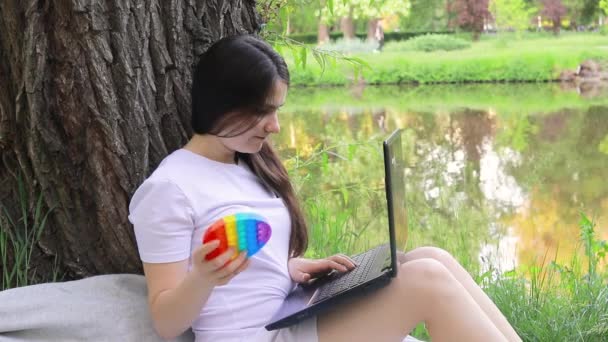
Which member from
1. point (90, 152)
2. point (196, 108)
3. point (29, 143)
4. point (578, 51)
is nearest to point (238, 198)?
point (196, 108)

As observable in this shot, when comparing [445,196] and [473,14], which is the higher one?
[445,196]

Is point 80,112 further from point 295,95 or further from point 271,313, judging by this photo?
point 295,95

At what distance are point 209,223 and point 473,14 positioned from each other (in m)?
17.5

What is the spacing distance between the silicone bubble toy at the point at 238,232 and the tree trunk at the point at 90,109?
0.44 meters

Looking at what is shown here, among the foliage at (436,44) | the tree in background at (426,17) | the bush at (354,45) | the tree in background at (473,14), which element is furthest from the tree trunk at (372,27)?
the foliage at (436,44)

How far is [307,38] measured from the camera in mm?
19141

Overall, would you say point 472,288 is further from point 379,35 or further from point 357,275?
point 379,35

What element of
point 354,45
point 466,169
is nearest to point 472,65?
point 354,45

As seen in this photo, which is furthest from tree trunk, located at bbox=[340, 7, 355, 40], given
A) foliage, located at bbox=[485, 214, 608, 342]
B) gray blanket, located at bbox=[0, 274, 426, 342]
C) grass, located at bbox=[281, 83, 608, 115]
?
gray blanket, located at bbox=[0, 274, 426, 342]

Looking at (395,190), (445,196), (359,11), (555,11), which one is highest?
(395,190)

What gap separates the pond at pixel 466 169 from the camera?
336 cm

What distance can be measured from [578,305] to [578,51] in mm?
11742

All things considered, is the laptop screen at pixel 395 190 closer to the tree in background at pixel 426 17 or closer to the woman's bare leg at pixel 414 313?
the woman's bare leg at pixel 414 313

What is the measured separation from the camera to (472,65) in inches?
525
